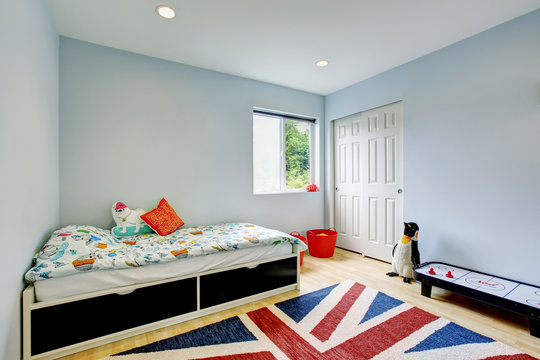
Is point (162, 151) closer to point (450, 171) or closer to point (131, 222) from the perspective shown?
point (131, 222)

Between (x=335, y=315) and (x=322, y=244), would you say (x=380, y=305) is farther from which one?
(x=322, y=244)

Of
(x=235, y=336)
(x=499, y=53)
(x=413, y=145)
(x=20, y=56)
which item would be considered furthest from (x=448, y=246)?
(x=20, y=56)

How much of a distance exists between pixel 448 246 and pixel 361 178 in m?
1.34

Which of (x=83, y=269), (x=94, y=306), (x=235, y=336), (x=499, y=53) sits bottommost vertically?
(x=235, y=336)

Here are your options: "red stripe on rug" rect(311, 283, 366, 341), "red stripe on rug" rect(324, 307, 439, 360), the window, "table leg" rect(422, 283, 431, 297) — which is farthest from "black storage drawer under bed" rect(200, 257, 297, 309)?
the window

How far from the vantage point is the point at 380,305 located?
2305 mm

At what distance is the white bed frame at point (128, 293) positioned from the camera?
60.7 inches

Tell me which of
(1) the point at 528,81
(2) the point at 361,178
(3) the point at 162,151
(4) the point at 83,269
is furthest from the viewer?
(2) the point at 361,178

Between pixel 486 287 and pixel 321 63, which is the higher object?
pixel 321 63

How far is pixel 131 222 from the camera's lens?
2.63 m

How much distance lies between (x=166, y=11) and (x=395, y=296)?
3.20 meters

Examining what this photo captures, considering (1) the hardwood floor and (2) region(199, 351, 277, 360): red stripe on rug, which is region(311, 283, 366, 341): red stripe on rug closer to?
(1) the hardwood floor

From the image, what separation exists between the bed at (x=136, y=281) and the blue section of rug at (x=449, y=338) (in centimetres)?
118

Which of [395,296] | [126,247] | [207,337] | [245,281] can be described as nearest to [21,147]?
[126,247]
